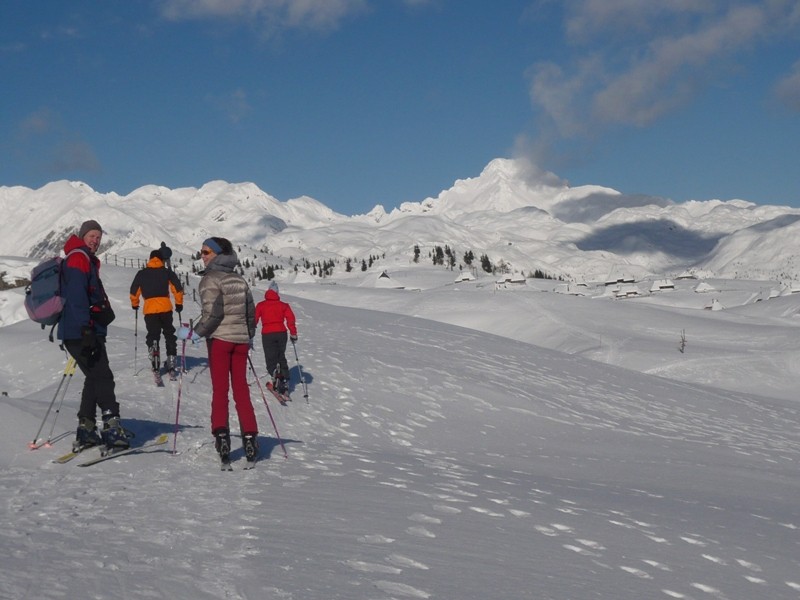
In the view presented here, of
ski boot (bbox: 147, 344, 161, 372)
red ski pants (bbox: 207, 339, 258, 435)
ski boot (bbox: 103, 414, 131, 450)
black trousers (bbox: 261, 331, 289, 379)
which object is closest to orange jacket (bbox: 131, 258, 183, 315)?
ski boot (bbox: 147, 344, 161, 372)

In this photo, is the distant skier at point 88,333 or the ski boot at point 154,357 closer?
the distant skier at point 88,333

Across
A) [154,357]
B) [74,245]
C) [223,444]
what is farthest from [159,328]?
[223,444]

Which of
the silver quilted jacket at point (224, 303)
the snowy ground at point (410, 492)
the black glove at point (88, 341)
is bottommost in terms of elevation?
the snowy ground at point (410, 492)

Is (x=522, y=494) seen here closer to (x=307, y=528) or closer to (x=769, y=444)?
(x=307, y=528)

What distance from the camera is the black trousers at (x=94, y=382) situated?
360 inches

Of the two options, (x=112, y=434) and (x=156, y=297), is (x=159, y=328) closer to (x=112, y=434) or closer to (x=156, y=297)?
(x=156, y=297)

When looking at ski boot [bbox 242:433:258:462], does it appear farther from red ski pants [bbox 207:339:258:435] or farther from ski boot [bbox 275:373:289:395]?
ski boot [bbox 275:373:289:395]

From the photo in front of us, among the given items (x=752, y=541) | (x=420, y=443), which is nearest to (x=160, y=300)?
(x=420, y=443)

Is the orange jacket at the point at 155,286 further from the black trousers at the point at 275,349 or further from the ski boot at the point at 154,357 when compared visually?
the black trousers at the point at 275,349

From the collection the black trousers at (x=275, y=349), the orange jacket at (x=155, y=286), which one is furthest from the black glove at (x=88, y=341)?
the black trousers at (x=275, y=349)

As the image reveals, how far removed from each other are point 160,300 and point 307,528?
9.95 metres

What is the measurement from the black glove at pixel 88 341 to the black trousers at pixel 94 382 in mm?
45

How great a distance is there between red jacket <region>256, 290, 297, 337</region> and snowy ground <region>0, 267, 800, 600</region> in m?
1.54

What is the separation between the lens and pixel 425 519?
24.8ft
